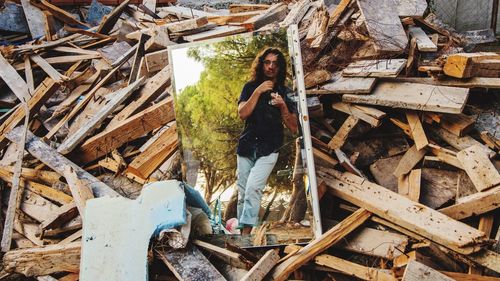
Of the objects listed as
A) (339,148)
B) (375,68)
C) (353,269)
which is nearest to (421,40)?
(375,68)

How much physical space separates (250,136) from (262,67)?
1.91 ft

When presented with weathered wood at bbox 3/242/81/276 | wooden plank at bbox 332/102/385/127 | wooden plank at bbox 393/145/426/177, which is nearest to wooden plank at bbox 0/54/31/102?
weathered wood at bbox 3/242/81/276

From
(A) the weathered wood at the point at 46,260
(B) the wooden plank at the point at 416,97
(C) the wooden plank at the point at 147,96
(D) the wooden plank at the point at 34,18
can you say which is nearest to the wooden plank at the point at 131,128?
(C) the wooden plank at the point at 147,96

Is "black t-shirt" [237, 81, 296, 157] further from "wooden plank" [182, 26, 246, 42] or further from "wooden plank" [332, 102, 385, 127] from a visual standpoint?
"wooden plank" [182, 26, 246, 42]

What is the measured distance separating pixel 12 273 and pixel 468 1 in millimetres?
6536

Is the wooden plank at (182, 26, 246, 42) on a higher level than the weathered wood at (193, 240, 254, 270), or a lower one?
higher

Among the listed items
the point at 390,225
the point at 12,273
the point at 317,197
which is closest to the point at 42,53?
the point at 12,273

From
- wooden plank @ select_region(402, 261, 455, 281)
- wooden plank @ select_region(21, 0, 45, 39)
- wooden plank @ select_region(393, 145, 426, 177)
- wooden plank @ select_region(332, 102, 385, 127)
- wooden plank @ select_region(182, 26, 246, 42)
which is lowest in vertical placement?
wooden plank @ select_region(402, 261, 455, 281)

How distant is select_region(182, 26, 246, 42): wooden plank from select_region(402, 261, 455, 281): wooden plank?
3478 mm

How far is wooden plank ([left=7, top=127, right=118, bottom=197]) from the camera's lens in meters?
4.60

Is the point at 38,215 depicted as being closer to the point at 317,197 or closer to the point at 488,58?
the point at 317,197

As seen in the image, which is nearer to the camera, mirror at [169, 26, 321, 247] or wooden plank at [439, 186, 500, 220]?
wooden plank at [439, 186, 500, 220]

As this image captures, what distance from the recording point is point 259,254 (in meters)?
4.11

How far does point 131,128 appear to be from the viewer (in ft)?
16.6
